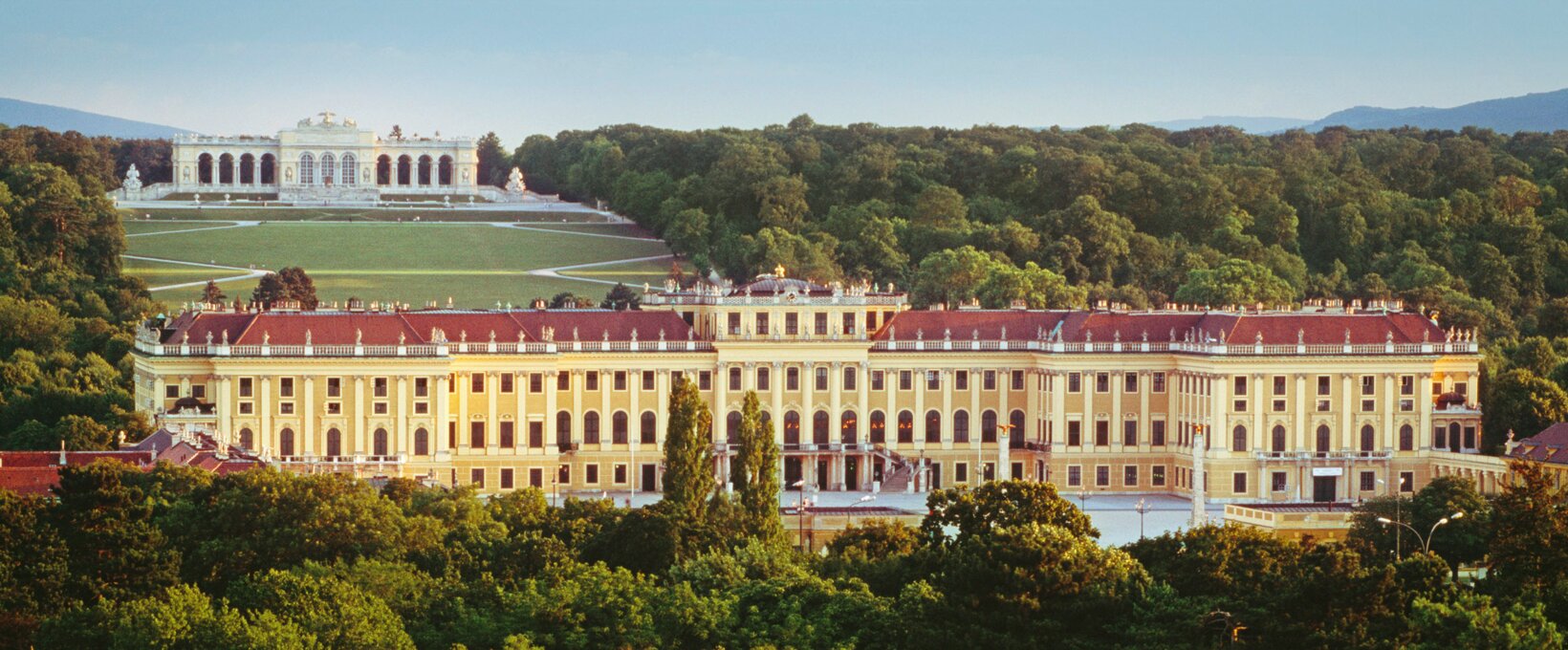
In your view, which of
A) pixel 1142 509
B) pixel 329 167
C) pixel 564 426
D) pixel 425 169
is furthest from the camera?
pixel 425 169

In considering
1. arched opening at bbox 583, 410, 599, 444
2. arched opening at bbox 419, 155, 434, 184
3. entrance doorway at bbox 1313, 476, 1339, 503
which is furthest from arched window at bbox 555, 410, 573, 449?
arched opening at bbox 419, 155, 434, 184

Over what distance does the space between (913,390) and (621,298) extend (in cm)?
2310

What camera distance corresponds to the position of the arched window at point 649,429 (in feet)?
312

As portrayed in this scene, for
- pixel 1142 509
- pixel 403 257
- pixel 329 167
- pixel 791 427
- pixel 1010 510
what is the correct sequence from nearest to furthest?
pixel 1010 510
pixel 1142 509
pixel 791 427
pixel 403 257
pixel 329 167

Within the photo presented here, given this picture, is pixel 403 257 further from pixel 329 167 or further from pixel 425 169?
pixel 425 169

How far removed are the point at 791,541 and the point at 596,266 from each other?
6151 cm

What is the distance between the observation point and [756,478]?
7450 centimetres

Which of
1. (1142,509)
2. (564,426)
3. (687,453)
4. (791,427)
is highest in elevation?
(687,453)

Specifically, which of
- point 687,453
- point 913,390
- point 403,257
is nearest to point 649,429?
point 913,390

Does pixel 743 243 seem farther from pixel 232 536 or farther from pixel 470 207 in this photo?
pixel 232 536

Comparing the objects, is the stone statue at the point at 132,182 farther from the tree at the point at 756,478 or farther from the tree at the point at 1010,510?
the tree at the point at 1010,510

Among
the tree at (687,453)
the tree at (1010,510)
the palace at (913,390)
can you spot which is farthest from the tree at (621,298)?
the tree at (1010,510)

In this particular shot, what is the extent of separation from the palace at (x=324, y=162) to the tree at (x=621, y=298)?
170ft

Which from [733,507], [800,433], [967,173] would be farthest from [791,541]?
[967,173]
